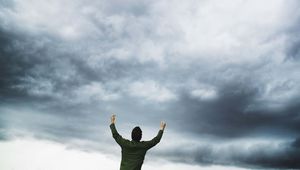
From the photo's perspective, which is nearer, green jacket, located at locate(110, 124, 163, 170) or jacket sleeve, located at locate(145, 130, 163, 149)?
green jacket, located at locate(110, 124, 163, 170)

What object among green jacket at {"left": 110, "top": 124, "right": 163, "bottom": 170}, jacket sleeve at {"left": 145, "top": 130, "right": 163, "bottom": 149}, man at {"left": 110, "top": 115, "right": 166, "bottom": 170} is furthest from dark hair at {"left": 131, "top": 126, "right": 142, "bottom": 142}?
jacket sleeve at {"left": 145, "top": 130, "right": 163, "bottom": 149}

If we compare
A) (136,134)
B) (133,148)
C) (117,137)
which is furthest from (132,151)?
(117,137)

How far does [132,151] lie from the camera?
1000 cm

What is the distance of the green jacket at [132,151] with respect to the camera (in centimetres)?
990

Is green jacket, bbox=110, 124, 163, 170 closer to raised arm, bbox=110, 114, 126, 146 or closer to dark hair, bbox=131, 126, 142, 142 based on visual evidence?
raised arm, bbox=110, 114, 126, 146

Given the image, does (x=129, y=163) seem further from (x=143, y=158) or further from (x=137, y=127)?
(x=137, y=127)

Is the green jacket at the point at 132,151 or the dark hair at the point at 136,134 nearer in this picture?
the green jacket at the point at 132,151

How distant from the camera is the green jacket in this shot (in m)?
9.90

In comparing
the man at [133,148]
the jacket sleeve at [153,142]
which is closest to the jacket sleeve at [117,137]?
the man at [133,148]

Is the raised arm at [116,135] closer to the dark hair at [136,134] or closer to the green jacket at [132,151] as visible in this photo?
the green jacket at [132,151]

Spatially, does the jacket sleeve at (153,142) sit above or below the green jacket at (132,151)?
above

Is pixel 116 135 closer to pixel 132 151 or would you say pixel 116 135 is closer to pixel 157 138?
pixel 132 151

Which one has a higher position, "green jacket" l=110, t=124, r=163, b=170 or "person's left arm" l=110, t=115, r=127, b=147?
"person's left arm" l=110, t=115, r=127, b=147

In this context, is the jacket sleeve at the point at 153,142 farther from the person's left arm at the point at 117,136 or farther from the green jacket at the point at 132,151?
the person's left arm at the point at 117,136
